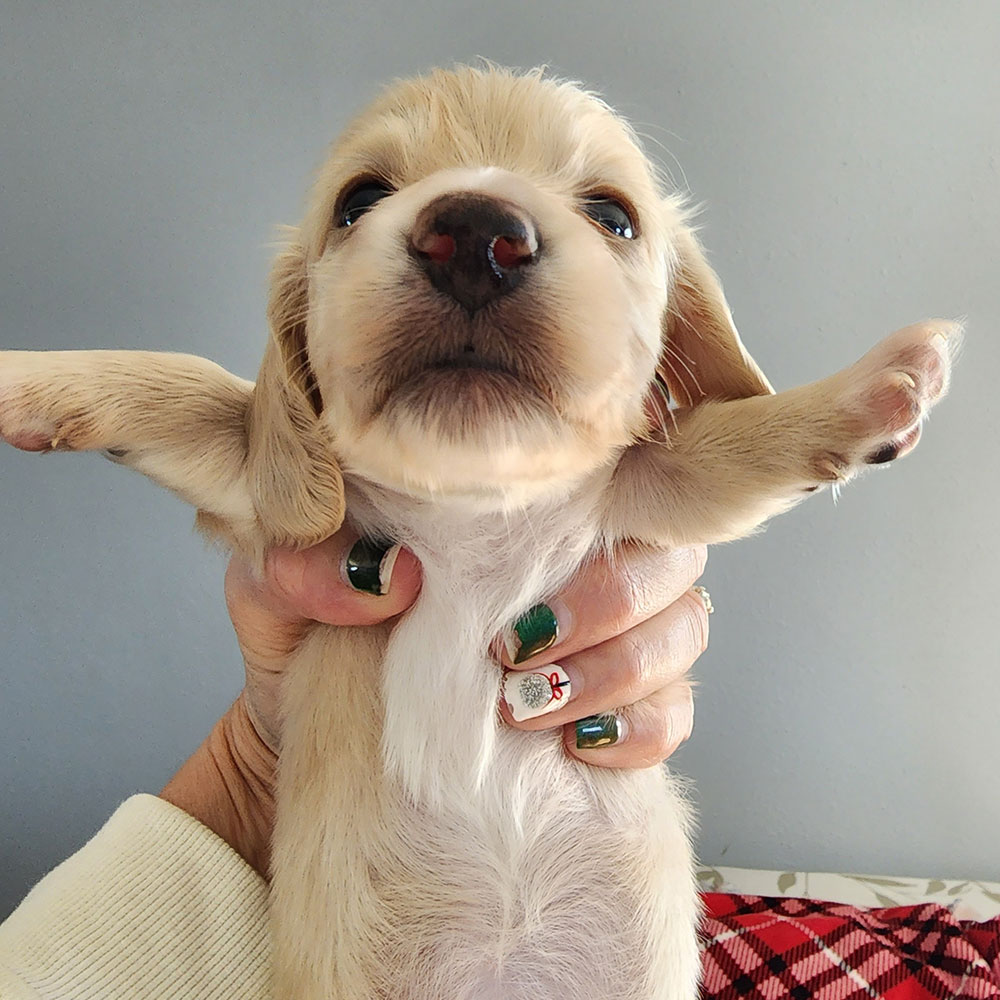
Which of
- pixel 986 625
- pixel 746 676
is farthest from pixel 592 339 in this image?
pixel 986 625

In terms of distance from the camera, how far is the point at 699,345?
1.24 m

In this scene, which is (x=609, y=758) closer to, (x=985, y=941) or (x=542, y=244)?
(x=542, y=244)

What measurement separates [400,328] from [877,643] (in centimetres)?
198

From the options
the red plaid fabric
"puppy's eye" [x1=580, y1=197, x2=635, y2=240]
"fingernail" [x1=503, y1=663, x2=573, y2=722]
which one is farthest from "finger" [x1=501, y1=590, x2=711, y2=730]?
the red plaid fabric

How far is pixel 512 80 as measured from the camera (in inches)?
43.3

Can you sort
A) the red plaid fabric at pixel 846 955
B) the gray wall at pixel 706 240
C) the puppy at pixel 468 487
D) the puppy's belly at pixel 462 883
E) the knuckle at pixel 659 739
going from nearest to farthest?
the puppy at pixel 468 487 → the puppy's belly at pixel 462 883 → the knuckle at pixel 659 739 → the red plaid fabric at pixel 846 955 → the gray wall at pixel 706 240

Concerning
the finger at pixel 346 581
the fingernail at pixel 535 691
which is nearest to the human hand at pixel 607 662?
the fingernail at pixel 535 691

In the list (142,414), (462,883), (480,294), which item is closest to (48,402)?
(142,414)

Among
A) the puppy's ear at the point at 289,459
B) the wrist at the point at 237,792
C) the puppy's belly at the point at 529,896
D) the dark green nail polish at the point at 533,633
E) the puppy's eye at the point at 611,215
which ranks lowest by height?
the wrist at the point at 237,792

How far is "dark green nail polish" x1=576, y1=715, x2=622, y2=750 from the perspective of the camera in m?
1.12

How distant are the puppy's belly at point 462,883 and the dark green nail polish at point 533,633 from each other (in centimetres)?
11

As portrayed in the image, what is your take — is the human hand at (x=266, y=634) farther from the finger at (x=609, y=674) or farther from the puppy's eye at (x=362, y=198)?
the puppy's eye at (x=362, y=198)

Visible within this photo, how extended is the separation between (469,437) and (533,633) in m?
0.39

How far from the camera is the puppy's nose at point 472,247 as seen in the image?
0.79 metres
